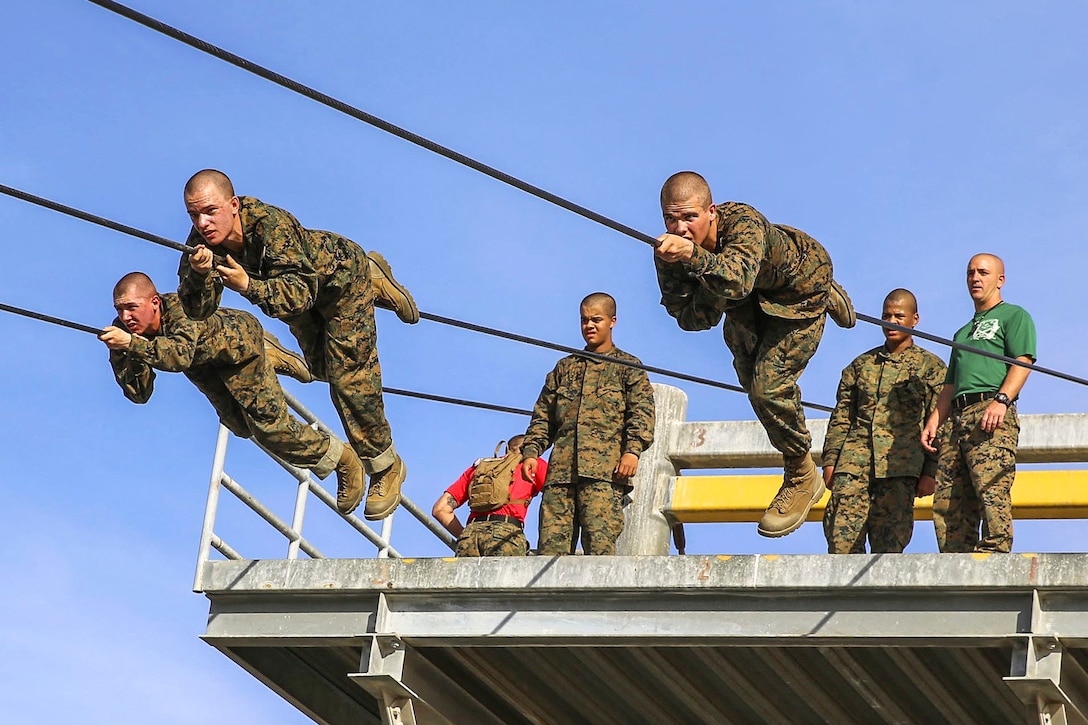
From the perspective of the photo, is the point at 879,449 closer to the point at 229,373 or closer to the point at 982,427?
the point at 982,427

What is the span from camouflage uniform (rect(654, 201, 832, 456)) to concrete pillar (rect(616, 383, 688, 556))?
2.49 metres

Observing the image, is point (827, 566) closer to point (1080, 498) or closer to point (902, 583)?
point (902, 583)

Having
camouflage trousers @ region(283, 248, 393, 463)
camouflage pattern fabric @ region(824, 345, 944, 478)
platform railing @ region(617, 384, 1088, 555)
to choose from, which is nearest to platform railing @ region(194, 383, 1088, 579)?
platform railing @ region(617, 384, 1088, 555)

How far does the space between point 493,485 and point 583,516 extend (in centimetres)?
76

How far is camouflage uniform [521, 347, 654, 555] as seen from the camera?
1072 centimetres

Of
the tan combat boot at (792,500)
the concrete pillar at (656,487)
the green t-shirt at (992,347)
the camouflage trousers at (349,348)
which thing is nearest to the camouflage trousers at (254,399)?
the camouflage trousers at (349,348)

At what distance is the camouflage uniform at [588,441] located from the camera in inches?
422

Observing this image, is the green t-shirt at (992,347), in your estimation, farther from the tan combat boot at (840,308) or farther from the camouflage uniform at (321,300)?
the camouflage uniform at (321,300)

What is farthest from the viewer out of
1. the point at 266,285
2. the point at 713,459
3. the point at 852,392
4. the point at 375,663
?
the point at 713,459

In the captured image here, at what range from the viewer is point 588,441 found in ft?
35.7

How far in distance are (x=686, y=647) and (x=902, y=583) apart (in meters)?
1.32

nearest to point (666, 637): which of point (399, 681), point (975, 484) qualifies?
point (399, 681)

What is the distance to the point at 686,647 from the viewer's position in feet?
32.8

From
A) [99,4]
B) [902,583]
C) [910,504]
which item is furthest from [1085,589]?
[99,4]
